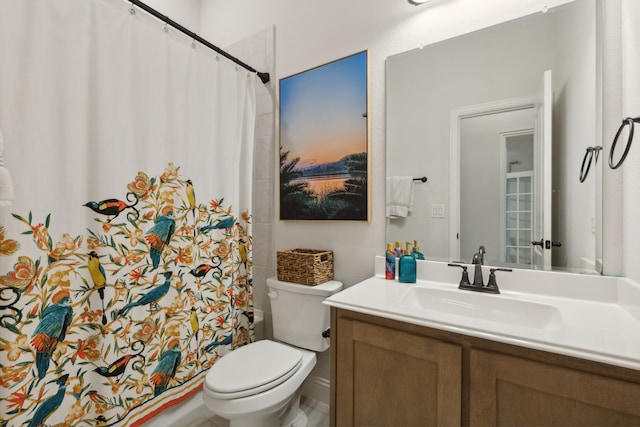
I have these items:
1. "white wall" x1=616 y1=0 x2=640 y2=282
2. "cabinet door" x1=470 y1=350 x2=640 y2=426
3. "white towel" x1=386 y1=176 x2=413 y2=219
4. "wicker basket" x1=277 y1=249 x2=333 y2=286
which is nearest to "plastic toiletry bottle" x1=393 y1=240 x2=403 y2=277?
"white towel" x1=386 y1=176 x2=413 y2=219

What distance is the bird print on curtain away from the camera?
3.13 ft

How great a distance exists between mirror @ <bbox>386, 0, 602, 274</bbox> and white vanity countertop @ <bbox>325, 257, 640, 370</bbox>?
77 mm

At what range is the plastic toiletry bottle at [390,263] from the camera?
4.49 ft

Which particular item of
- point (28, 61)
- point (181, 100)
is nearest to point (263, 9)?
point (181, 100)

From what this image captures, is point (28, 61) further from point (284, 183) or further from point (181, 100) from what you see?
point (284, 183)

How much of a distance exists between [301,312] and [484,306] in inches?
34.1

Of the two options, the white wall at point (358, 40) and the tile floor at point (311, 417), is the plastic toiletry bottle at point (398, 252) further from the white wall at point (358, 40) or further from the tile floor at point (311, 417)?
the tile floor at point (311, 417)

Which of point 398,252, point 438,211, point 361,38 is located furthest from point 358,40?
point 398,252

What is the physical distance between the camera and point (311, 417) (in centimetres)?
157

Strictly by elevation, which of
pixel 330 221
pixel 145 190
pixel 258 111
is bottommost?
pixel 330 221

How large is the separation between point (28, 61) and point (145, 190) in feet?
1.81

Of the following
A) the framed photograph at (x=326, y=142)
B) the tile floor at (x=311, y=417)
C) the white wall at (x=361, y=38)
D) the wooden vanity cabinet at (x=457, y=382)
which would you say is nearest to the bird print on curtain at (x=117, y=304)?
the tile floor at (x=311, y=417)

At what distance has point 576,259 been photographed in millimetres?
1120

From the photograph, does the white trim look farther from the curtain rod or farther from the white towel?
the curtain rod
